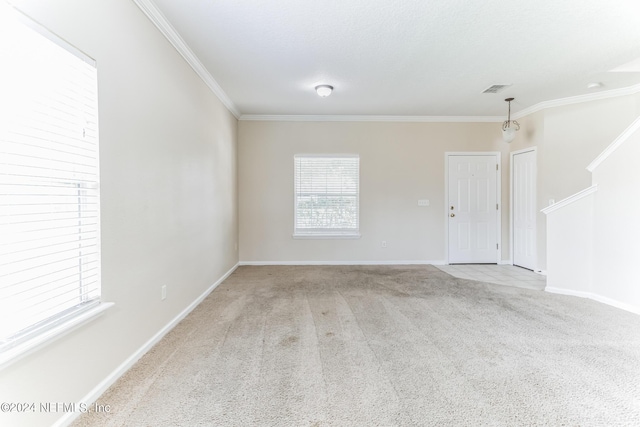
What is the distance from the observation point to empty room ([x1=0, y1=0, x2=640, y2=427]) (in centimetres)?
147

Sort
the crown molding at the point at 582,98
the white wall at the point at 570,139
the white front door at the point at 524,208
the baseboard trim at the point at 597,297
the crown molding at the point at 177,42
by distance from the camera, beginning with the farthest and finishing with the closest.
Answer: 1. the white front door at the point at 524,208
2. the white wall at the point at 570,139
3. the crown molding at the point at 582,98
4. the baseboard trim at the point at 597,297
5. the crown molding at the point at 177,42

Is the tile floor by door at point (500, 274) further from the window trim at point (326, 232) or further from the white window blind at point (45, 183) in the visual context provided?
the white window blind at point (45, 183)

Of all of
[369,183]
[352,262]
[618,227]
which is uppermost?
[369,183]

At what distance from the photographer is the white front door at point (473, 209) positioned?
17.5 feet

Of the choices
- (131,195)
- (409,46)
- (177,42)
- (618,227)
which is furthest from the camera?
(618,227)

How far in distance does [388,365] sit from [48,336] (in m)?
1.88

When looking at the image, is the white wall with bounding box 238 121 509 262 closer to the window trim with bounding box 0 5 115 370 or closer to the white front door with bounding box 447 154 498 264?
the white front door with bounding box 447 154 498 264

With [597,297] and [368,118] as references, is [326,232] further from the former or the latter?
[597,297]

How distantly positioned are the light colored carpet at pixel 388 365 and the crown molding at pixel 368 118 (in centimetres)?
318

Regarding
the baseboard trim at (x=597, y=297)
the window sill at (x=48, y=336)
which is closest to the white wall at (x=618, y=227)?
the baseboard trim at (x=597, y=297)

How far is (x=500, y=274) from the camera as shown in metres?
4.60

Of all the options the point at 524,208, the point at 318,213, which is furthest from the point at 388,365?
the point at 524,208

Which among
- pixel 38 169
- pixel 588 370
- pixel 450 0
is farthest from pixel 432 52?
pixel 38 169

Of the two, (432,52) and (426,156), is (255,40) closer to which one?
(432,52)
